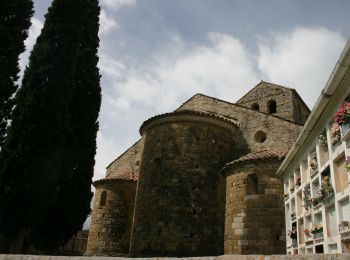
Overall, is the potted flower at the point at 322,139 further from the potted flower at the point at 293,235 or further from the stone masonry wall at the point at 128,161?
the stone masonry wall at the point at 128,161

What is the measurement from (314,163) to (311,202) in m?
0.84

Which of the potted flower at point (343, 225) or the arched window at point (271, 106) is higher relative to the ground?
the arched window at point (271, 106)

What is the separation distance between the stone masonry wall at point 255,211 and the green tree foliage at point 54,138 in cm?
559

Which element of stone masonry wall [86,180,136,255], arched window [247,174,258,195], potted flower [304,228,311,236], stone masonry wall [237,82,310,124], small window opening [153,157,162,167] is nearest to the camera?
potted flower [304,228,311,236]

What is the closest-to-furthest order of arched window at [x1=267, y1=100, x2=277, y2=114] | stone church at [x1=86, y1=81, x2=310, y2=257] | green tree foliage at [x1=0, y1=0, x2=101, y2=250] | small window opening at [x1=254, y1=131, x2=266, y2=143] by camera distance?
green tree foliage at [x1=0, y1=0, x2=101, y2=250], stone church at [x1=86, y1=81, x2=310, y2=257], small window opening at [x1=254, y1=131, x2=266, y2=143], arched window at [x1=267, y1=100, x2=277, y2=114]

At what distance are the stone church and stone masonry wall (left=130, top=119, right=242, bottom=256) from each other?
4 cm

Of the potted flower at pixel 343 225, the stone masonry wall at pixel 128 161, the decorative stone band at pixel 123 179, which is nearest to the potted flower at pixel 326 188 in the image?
the potted flower at pixel 343 225

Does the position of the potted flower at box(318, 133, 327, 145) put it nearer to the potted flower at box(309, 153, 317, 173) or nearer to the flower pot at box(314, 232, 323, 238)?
the potted flower at box(309, 153, 317, 173)

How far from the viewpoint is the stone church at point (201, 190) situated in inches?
482

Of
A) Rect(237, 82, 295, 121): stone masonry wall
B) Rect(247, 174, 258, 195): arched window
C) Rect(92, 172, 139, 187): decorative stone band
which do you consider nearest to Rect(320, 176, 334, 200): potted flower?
Rect(247, 174, 258, 195): arched window

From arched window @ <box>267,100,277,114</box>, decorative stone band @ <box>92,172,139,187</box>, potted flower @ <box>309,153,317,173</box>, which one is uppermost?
arched window @ <box>267,100,277,114</box>

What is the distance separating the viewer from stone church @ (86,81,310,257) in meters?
12.2

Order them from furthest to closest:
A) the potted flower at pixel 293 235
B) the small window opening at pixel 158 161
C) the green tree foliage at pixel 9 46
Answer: the small window opening at pixel 158 161, the green tree foliage at pixel 9 46, the potted flower at pixel 293 235

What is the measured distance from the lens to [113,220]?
59.6 feet
